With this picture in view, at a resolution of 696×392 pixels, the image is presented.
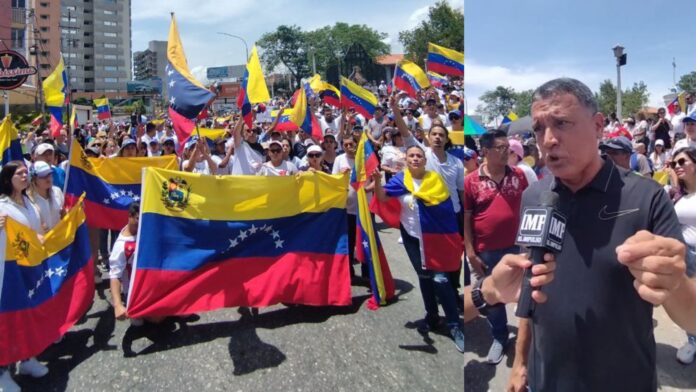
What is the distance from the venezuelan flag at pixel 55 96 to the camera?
812cm

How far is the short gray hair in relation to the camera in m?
1.12

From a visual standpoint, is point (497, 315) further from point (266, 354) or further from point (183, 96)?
point (183, 96)

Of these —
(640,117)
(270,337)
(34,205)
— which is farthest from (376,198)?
(640,117)

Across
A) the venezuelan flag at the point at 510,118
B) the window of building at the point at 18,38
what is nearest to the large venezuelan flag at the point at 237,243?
the venezuelan flag at the point at 510,118

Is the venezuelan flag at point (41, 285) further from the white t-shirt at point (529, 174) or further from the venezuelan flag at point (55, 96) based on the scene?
the venezuelan flag at point (55, 96)

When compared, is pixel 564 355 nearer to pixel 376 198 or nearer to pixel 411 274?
pixel 376 198

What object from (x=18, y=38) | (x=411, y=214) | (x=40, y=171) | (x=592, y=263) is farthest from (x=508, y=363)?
(x=18, y=38)

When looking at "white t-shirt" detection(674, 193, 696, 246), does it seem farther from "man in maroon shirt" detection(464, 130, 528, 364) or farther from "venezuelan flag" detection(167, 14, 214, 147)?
"venezuelan flag" detection(167, 14, 214, 147)

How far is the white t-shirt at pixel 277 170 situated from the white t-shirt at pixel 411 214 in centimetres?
167

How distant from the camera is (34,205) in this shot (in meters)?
4.02

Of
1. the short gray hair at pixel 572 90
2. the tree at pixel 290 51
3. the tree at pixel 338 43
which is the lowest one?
the short gray hair at pixel 572 90

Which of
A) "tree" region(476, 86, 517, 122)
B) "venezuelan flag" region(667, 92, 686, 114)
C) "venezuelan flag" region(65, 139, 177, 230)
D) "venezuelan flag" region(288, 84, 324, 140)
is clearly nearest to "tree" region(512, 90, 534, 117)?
"tree" region(476, 86, 517, 122)

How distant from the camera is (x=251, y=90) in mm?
5242

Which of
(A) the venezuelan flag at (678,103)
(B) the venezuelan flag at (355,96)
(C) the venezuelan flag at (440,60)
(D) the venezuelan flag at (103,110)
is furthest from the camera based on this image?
(D) the venezuelan flag at (103,110)
